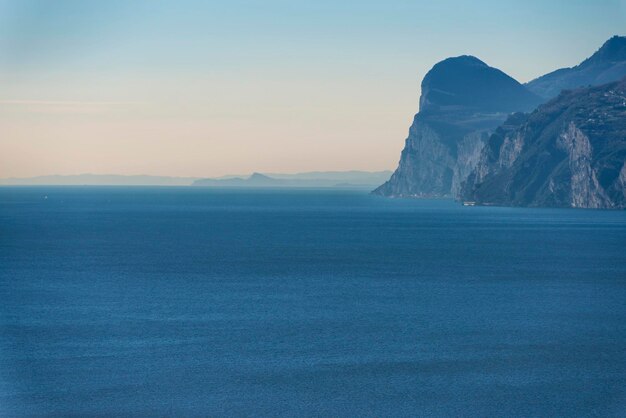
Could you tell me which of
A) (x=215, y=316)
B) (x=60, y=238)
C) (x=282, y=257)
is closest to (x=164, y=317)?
(x=215, y=316)

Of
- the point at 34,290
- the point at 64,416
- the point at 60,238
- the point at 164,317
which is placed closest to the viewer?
the point at 64,416

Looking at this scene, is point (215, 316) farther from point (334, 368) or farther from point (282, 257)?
point (282, 257)

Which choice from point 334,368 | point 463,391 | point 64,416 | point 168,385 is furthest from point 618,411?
point 64,416

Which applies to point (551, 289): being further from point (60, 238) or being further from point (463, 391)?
point (60, 238)

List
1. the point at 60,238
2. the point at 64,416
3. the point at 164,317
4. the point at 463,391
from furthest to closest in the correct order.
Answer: the point at 60,238 < the point at 164,317 < the point at 463,391 < the point at 64,416

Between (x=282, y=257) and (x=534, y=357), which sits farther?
(x=282, y=257)

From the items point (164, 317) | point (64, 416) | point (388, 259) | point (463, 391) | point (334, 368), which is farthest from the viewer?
point (388, 259)
